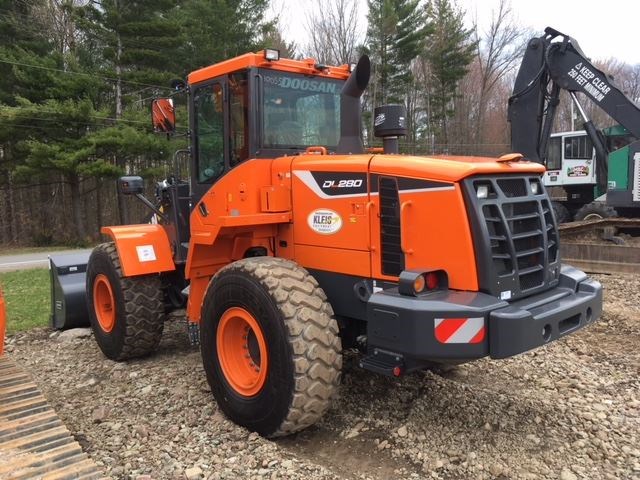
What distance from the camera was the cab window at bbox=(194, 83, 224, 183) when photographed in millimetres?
4551

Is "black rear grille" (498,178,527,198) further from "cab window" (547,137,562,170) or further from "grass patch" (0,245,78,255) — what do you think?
"grass patch" (0,245,78,255)

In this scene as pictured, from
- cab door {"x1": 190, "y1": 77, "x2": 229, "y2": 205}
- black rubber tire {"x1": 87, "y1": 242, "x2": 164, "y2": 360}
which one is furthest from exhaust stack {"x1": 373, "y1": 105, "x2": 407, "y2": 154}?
black rubber tire {"x1": 87, "y1": 242, "x2": 164, "y2": 360}

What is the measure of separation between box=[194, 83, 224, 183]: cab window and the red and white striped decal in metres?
2.38

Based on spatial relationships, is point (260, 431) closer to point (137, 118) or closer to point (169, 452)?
point (169, 452)

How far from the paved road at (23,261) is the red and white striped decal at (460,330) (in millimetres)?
12305

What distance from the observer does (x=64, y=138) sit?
18.0m

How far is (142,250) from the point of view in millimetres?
5172

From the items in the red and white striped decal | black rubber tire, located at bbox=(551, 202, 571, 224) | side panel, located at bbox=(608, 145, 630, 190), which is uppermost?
side panel, located at bbox=(608, 145, 630, 190)

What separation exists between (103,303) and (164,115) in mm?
2165

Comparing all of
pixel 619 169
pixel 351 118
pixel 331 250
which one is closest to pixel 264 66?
pixel 351 118

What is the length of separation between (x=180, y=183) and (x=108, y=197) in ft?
64.6

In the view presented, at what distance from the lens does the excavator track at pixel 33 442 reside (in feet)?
9.07

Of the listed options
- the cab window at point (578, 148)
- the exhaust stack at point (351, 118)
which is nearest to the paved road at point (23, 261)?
the exhaust stack at point (351, 118)

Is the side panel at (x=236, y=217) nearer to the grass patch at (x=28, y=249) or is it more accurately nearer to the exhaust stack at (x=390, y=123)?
the exhaust stack at (x=390, y=123)
